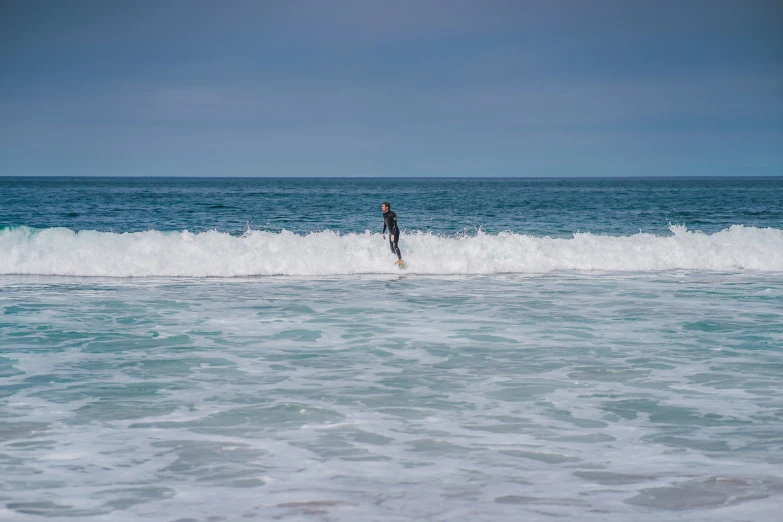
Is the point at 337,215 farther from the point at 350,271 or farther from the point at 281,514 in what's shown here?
the point at 281,514

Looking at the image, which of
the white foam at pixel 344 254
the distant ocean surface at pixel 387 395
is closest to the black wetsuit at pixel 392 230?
the white foam at pixel 344 254

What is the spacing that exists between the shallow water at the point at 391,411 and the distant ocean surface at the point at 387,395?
0.03 m

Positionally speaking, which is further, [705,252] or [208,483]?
[705,252]

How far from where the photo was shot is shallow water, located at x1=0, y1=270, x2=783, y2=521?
18.4 ft

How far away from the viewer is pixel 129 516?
5301 mm

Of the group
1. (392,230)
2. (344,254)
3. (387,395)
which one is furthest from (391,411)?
(344,254)

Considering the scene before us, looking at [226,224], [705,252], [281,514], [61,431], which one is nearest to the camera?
[281,514]

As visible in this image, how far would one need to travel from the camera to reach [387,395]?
27.8ft

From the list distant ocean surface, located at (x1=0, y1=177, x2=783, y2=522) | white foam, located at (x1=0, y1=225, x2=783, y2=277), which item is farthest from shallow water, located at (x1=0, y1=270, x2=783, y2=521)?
white foam, located at (x1=0, y1=225, x2=783, y2=277)

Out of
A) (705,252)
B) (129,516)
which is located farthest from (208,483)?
(705,252)

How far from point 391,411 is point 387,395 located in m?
0.63

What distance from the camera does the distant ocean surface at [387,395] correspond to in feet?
18.5

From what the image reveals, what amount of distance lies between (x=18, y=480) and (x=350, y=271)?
51.1 feet

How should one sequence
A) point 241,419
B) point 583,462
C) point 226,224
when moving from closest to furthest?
point 583,462, point 241,419, point 226,224
